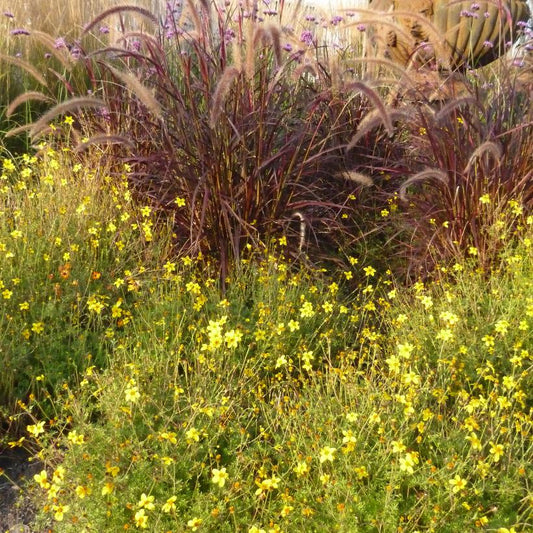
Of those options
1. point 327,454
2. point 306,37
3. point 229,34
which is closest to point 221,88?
point 229,34

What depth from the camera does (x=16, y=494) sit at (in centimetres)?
286

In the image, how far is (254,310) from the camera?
3596mm

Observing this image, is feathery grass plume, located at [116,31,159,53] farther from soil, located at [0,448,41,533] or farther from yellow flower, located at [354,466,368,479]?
yellow flower, located at [354,466,368,479]

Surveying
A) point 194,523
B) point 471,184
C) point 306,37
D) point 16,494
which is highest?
point 306,37

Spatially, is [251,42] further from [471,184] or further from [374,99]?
[471,184]

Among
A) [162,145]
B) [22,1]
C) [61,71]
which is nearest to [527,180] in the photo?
[162,145]

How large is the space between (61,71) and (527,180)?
4.31 m

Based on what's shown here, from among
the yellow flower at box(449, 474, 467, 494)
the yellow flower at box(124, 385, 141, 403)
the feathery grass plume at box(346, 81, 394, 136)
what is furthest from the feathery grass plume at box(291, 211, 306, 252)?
the yellow flower at box(449, 474, 467, 494)

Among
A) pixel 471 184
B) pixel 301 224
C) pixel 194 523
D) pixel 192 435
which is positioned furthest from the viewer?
pixel 471 184

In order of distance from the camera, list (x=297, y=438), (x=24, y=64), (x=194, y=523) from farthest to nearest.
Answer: (x=24, y=64) < (x=297, y=438) < (x=194, y=523)

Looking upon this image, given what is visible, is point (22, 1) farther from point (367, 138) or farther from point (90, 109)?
point (367, 138)

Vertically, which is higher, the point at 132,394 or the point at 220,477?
the point at 132,394

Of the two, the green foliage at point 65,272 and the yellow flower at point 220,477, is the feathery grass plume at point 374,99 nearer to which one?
the green foliage at point 65,272

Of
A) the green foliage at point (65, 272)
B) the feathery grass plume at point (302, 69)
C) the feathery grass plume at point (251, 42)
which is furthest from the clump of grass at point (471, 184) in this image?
the green foliage at point (65, 272)
